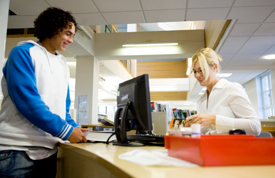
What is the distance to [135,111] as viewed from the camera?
142cm

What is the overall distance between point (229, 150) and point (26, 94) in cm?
97

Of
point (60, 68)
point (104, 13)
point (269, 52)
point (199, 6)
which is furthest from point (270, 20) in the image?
point (60, 68)

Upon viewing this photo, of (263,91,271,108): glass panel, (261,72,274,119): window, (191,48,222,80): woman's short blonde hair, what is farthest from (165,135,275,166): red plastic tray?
(263,91,271,108): glass panel

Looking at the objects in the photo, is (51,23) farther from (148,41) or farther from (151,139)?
(148,41)

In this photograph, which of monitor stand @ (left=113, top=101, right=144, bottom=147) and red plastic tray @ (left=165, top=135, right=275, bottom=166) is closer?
red plastic tray @ (left=165, top=135, right=275, bottom=166)

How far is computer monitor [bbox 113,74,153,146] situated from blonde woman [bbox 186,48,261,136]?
0.91 ft

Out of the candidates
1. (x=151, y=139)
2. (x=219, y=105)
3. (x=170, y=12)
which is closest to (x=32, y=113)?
(x=151, y=139)

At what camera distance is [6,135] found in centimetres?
115

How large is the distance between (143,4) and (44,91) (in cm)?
280

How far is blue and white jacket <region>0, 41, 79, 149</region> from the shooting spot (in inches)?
45.6

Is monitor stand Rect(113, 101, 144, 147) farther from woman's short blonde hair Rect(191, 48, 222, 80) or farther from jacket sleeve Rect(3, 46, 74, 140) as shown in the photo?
woman's short blonde hair Rect(191, 48, 222, 80)

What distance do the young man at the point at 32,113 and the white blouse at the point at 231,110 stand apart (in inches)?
35.7

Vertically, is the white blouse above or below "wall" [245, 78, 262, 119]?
below

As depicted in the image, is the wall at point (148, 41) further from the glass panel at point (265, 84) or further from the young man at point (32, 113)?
the glass panel at point (265, 84)
